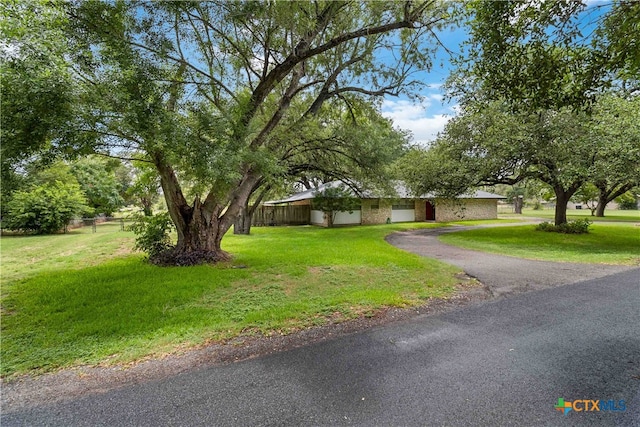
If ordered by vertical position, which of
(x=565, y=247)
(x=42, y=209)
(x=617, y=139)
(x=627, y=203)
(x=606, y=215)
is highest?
(x=617, y=139)

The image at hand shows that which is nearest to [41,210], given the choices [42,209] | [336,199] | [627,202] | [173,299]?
[42,209]

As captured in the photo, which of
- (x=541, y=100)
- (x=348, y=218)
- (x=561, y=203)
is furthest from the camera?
(x=348, y=218)

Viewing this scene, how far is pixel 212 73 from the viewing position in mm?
8023

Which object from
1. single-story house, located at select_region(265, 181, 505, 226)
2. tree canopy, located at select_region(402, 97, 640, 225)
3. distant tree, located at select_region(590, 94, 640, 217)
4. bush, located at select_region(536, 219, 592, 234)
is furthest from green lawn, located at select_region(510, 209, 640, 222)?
distant tree, located at select_region(590, 94, 640, 217)

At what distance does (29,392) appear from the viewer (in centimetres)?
261

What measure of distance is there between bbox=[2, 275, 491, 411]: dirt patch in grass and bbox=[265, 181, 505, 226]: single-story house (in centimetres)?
1605

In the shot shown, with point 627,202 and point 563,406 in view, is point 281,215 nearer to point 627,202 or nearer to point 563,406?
point 563,406

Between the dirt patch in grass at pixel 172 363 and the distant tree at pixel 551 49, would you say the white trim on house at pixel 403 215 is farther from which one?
the dirt patch in grass at pixel 172 363

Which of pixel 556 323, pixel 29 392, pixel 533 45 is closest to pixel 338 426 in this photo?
pixel 29 392

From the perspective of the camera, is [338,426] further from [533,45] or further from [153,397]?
[533,45]

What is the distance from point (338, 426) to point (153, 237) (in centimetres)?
788

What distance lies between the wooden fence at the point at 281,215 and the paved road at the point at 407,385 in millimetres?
19195

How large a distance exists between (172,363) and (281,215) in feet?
65.1

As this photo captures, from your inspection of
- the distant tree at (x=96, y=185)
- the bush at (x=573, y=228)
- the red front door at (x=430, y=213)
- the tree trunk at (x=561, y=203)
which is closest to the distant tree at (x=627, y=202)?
the red front door at (x=430, y=213)
